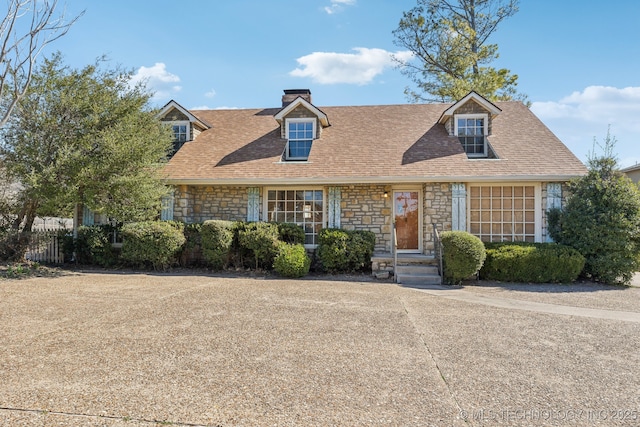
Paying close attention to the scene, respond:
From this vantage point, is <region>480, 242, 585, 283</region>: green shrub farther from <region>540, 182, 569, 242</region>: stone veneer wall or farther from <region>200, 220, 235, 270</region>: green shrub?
<region>200, 220, 235, 270</region>: green shrub

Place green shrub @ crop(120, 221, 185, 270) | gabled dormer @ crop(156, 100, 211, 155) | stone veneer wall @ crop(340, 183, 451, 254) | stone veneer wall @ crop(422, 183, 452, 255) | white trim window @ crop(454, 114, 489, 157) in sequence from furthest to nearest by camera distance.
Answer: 1. gabled dormer @ crop(156, 100, 211, 155)
2. white trim window @ crop(454, 114, 489, 157)
3. stone veneer wall @ crop(340, 183, 451, 254)
4. stone veneer wall @ crop(422, 183, 452, 255)
5. green shrub @ crop(120, 221, 185, 270)

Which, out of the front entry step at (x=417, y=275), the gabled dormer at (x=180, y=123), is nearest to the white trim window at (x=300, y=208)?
the front entry step at (x=417, y=275)

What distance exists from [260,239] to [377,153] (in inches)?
210

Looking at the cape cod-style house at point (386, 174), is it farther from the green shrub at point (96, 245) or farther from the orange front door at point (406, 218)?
the green shrub at point (96, 245)

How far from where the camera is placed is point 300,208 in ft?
42.4

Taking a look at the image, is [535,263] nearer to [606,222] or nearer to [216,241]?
[606,222]

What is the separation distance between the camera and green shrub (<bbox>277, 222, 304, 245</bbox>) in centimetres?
1145

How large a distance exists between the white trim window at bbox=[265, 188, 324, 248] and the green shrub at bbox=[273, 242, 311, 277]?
1846 mm

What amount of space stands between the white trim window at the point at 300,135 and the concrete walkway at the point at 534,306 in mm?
7446

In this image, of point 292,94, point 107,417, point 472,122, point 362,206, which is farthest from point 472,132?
point 107,417

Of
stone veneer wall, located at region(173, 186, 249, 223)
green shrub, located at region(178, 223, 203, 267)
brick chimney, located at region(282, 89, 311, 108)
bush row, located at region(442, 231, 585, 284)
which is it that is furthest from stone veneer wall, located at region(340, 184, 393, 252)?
brick chimney, located at region(282, 89, 311, 108)

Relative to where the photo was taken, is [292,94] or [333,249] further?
[292,94]

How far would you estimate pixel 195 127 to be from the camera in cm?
1516

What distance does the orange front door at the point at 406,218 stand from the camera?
12.5m
